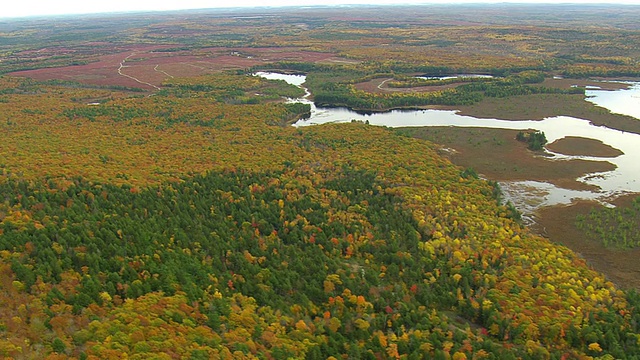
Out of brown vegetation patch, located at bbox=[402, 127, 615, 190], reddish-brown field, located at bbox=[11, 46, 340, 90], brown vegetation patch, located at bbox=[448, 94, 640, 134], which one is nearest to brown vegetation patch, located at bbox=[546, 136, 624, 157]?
brown vegetation patch, located at bbox=[402, 127, 615, 190]

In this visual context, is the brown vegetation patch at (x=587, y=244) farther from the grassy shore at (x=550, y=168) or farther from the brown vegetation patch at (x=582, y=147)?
the brown vegetation patch at (x=582, y=147)

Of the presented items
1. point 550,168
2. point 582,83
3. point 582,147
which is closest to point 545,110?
point 582,147

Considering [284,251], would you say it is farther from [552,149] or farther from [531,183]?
[552,149]

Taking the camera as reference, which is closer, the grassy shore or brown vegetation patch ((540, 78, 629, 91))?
the grassy shore

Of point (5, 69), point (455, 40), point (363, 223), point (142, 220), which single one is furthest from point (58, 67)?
point (455, 40)

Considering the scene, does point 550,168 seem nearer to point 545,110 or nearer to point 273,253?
point 545,110

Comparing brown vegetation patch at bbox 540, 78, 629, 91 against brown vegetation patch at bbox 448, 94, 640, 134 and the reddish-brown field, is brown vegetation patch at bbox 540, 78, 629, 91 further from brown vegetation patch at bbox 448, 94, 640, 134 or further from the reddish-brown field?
the reddish-brown field
